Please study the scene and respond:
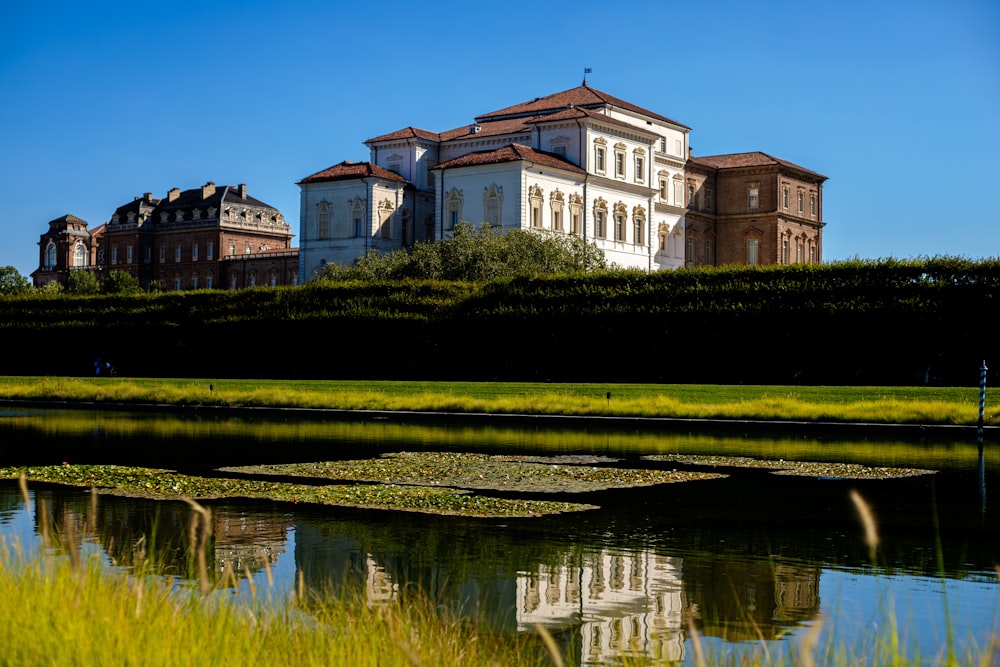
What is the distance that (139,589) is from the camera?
458cm

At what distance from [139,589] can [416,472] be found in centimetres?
1227

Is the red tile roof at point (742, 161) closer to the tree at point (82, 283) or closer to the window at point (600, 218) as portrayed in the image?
the window at point (600, 218)

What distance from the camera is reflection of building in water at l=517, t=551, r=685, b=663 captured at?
7.50 m

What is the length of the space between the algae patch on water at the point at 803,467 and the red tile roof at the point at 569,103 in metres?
69.4

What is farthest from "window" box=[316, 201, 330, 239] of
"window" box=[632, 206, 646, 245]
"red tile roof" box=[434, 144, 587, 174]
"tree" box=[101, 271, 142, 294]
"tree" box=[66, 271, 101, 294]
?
"tree" box=[66, 271, 101, 294]

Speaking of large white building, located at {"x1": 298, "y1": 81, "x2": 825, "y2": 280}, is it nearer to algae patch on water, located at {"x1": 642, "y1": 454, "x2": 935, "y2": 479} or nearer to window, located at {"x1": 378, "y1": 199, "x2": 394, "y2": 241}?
window, located at {"x1": 378, "y1": 199, "x2": 394, "y2": 241}

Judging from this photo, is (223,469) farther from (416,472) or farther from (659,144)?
(659,144)

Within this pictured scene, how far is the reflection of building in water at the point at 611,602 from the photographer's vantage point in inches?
295

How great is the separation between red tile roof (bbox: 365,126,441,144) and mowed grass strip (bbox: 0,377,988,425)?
49860mm

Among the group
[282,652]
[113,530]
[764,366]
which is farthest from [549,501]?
[764,366]

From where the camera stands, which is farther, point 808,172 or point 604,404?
point 808,172

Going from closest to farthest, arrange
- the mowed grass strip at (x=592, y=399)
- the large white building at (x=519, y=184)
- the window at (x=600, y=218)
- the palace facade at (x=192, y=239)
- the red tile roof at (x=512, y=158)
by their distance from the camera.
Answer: the mowed grass strip at (x=592, y=399) → the red tile roof at (x=512, y=158) → the large white building at (x=519, y=184) → the window at (x=600, y=218) → the palace facade at (x=192, y=239)

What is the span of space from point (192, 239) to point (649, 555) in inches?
4779

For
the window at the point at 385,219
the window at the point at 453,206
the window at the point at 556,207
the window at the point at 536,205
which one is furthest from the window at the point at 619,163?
the window at the point at 385,219
